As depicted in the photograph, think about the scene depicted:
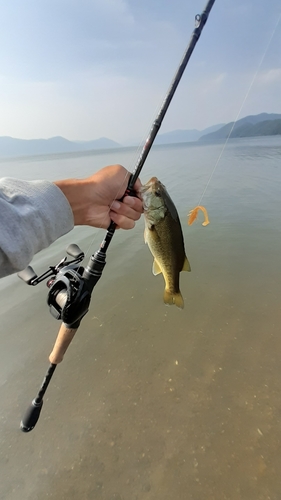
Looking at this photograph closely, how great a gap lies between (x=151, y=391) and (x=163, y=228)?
2.16 metres

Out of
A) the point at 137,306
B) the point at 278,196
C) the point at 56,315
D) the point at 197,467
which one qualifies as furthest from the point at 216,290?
the point at 278,196

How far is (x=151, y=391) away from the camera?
339cm

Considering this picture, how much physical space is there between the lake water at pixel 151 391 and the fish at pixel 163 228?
1.47m

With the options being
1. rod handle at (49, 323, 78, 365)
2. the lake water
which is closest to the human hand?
rod handle at (49, 323, 78, 365)

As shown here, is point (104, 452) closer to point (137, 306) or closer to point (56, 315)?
point (56, 315)

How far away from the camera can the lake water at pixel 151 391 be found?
2592mm

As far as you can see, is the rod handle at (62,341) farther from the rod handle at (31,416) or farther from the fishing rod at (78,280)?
the rod handle at (31,416)

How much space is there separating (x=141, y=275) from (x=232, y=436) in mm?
3443

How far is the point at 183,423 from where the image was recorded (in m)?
3.01

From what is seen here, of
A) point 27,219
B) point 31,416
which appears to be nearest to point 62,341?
point 31,416

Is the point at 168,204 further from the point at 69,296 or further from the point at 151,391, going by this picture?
the point at 151,391

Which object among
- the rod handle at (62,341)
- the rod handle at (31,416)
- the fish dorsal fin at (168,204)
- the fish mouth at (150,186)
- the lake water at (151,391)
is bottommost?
the lake water at (151,391)

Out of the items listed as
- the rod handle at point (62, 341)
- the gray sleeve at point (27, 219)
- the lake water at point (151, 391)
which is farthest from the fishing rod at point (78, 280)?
the lake water at point (151, 391)

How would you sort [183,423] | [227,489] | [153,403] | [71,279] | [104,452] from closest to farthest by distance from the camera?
[71,279], [227,489], [104,452], [183,423], [153,403]
